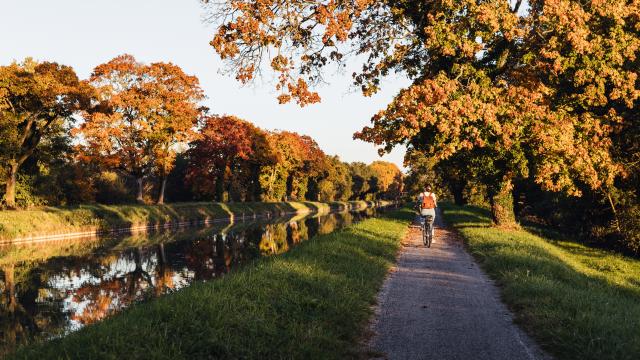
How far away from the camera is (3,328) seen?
9.52m

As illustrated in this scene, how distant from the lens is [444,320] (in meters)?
7.80

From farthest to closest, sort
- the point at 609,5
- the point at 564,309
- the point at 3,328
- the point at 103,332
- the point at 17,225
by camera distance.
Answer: the point at 17,225
the point at 609,5
the point at 3,328
the point at 564,309
the point at 103,332

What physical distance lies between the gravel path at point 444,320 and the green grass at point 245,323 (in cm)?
43

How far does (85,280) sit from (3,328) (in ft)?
17.2

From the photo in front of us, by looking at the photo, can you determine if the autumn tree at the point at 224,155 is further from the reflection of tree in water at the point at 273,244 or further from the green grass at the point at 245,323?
the green grass at the point at 245,323

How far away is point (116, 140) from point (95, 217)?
10.3 m

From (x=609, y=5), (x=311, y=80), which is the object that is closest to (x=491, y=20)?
(x=609, y=5)

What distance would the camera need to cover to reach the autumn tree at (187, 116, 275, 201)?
175ft

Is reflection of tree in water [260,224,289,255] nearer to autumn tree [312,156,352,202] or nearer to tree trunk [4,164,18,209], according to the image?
tree trunk [4,164,18,209]

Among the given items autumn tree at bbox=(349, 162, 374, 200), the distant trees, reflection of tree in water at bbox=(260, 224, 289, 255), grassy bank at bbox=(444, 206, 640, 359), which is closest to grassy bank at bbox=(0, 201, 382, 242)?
the distant trees

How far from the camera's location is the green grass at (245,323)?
596 cm

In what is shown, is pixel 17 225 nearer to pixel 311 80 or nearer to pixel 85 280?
pixel 85 280

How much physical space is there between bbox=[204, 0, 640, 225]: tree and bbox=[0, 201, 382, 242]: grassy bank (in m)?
19.4

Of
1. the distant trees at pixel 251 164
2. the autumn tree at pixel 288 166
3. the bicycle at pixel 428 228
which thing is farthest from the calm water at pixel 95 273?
the autumn tree at pixel 288 166
